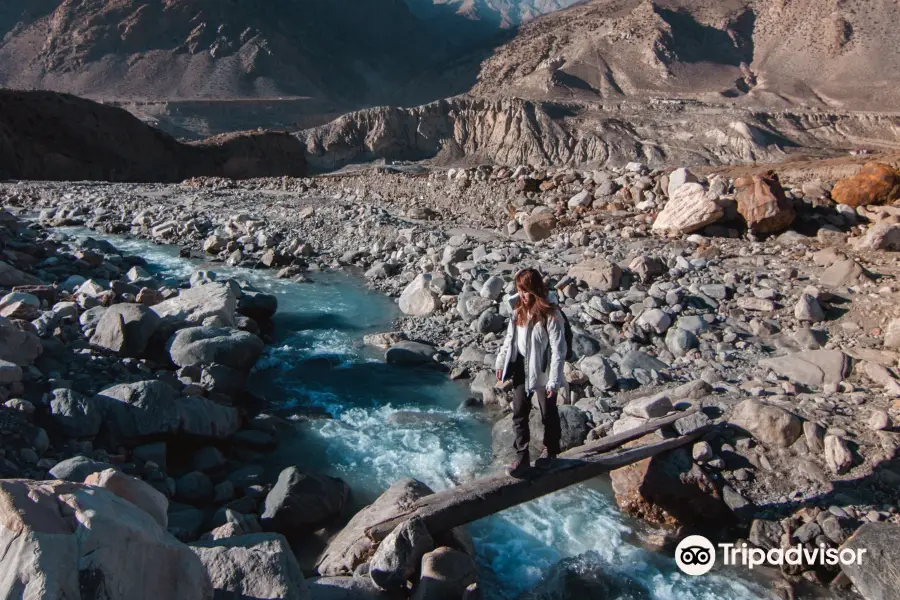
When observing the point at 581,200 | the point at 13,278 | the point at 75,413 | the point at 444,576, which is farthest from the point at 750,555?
the point at 13,278

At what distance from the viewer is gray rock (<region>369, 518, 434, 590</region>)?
3973 mm

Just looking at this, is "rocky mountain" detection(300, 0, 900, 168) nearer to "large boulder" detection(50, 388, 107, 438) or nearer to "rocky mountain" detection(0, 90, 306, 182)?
"rocky mountain" detection(0, 90, 306, 182)

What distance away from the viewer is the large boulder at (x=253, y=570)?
11.2 ft

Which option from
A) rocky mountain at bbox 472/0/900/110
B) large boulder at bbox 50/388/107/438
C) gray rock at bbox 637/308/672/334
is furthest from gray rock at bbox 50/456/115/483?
rocky mountain at bbox 472/0/900/110

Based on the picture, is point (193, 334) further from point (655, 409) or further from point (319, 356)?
point (655, 409)

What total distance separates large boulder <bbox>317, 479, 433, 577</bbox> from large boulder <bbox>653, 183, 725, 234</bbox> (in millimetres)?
7167

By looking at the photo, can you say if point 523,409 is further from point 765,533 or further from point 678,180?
point 678,180

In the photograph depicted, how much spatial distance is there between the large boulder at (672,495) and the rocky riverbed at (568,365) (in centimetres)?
2

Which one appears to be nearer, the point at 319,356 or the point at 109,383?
the point at 109,383

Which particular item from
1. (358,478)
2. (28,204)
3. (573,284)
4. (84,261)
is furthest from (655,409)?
(28,204)

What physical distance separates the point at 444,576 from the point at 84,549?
2080mm

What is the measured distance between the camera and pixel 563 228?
39.5 feet

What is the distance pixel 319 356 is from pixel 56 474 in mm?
4528

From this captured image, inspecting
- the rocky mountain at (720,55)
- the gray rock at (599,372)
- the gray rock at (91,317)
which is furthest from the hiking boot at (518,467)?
the rocky mountain at (720,55)
